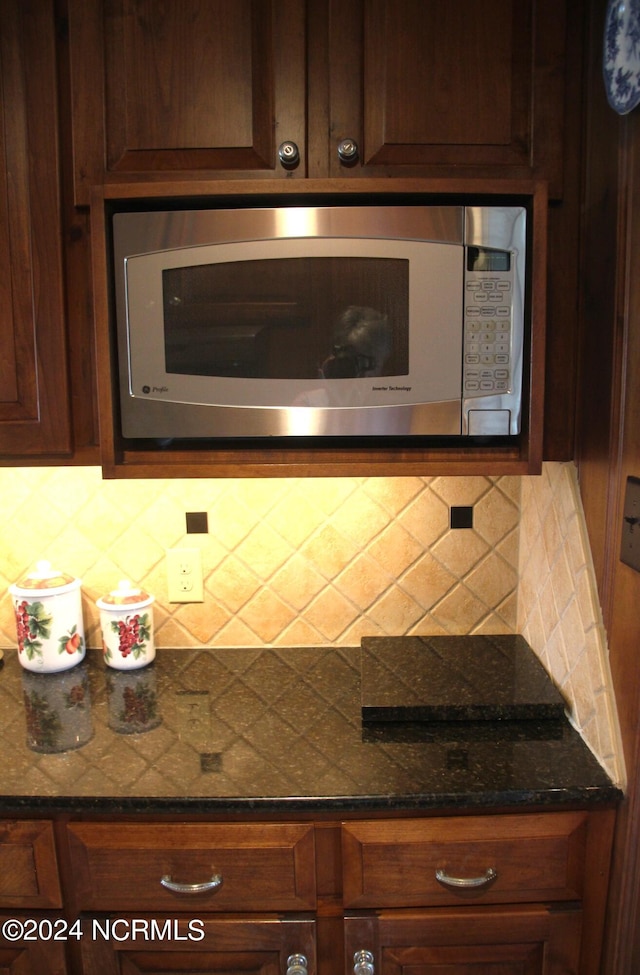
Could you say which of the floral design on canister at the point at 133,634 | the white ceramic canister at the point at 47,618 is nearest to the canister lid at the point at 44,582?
the white ceramic canister at the point at 47,618

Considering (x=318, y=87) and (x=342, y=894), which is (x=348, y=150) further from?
(x=342, y=894)

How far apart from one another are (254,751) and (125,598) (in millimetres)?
445

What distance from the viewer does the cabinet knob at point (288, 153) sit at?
1.04 m

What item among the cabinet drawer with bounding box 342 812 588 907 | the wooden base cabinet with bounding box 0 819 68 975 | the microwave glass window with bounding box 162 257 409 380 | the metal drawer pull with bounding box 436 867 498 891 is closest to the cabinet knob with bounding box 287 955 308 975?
the cabinet drawer with bounding box 342 812 588 907

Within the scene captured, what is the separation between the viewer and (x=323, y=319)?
1.04m

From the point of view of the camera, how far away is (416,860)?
1018 mm

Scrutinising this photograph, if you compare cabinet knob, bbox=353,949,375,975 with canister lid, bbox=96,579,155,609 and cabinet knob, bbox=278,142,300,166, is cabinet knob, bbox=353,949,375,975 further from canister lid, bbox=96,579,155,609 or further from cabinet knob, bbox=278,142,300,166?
cabinet knob, bbox=278,142,300,166

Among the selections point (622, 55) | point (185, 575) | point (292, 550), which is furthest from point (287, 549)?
point (622, 55)

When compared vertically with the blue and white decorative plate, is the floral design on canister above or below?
below

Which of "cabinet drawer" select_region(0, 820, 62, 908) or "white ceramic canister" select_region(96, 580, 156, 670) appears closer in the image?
"cabinet drawer" select_region(0, 820, 62, 908)

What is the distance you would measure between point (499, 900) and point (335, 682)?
0.46 metres

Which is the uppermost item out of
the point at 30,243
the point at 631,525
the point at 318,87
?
the point at 318,87

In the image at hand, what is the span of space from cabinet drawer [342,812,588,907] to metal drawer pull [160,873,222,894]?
0.61 feet

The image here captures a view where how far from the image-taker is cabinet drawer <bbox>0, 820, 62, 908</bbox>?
103 cm
